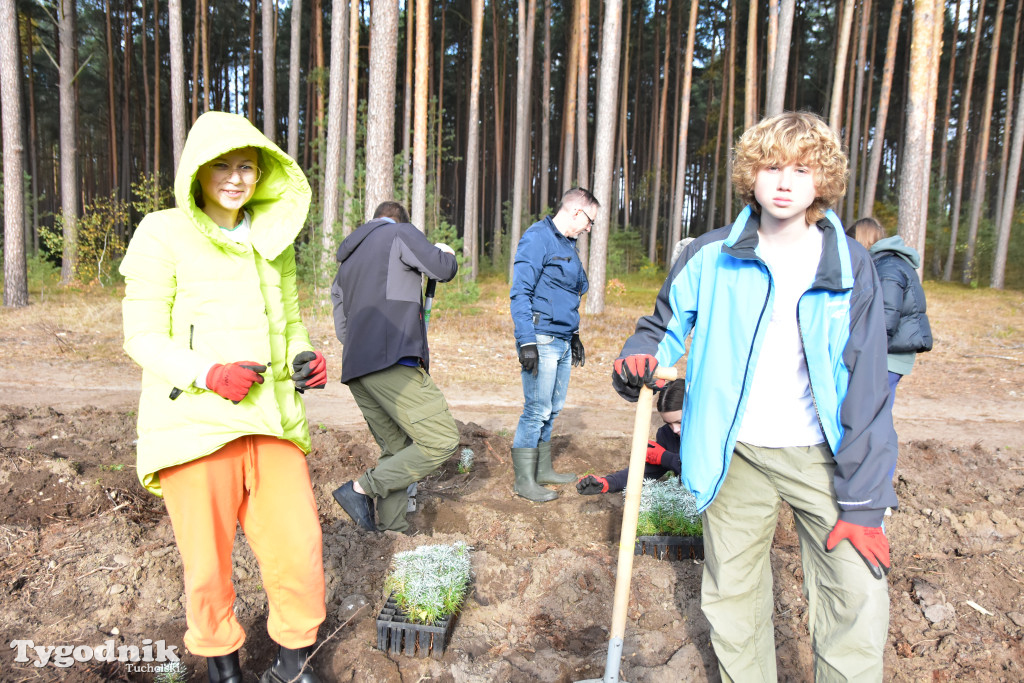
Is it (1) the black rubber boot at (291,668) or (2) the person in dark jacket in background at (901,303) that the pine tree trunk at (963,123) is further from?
(1) the black rubber boot at (291,668)

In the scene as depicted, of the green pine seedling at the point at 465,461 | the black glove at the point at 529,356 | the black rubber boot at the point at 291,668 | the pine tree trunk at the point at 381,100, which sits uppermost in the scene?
the pine tree trunk at the point at 381,100

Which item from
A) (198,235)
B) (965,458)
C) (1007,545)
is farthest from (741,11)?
(198,235)

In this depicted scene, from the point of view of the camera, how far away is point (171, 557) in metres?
3.29

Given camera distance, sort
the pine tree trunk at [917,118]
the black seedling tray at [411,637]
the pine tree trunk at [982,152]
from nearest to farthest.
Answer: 1. the black seedling tray at [411,637]
2. the pine tree trunk at [917,118]
3. the pine tree trunk at [982,152]

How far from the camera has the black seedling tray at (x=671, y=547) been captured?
140 inches

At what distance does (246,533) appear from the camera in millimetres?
2285

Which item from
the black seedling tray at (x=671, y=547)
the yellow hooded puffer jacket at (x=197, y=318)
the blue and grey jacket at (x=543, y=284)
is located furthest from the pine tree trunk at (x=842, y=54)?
the yellow hooded puffer jacket at (x=197, y=318)

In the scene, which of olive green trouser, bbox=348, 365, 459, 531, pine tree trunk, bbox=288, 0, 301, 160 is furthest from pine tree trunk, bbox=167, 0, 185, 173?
olive green trouser, bbox=348, 365, 459, 531

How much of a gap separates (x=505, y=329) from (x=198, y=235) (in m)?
10.1

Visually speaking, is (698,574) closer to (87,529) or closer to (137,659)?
(137,659)

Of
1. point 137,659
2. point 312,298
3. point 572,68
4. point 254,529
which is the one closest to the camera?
point 254,529

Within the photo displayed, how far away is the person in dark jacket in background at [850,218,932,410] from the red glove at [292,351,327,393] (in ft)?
10.1

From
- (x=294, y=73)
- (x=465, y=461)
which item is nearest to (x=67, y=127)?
(x=294, y=73)

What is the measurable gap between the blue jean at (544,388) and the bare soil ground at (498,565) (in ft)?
1.56
